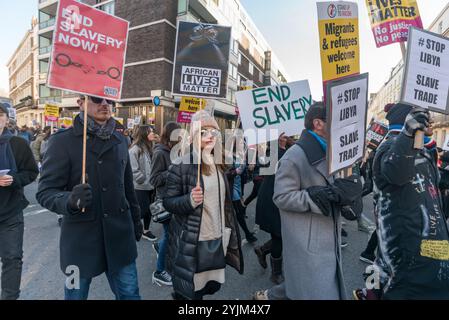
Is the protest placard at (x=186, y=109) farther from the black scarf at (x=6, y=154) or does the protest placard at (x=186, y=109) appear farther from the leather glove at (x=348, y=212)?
the leather glove at (x=348, y=212)

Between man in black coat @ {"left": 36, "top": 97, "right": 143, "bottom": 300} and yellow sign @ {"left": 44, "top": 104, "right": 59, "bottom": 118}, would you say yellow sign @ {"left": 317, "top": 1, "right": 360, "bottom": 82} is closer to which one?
man in black coat @ {"left": 36, "top": 97, "right": 143, "bottom": 300}

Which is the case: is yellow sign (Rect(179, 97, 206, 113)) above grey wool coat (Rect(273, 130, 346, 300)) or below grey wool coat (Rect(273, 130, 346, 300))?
above

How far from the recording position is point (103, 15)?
82.4 inches

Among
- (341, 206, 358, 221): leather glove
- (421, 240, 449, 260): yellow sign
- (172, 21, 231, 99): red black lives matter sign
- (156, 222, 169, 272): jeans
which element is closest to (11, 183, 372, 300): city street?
(156, 222, 169, 272): jeans

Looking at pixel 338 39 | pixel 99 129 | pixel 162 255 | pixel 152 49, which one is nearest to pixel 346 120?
pixel 338 39

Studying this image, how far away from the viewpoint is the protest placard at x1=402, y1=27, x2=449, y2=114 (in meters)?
1.98

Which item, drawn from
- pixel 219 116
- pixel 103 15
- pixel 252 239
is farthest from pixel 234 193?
pixel 219 116

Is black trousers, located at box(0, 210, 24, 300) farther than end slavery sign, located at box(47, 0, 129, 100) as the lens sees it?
Yes

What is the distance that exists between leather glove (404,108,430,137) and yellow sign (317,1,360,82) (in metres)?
1.01

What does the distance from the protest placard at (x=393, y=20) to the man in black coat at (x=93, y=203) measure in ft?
10.2

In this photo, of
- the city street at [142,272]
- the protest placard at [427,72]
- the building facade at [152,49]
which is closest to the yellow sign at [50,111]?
the building facade at [152,49]

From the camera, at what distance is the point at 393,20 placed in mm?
3076

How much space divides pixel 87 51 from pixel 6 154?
4.75 feet

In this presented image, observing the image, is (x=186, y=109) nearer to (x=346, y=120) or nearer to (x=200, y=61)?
(x=200, y=61)
